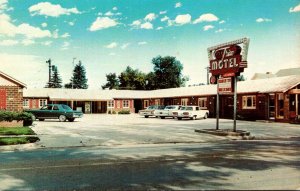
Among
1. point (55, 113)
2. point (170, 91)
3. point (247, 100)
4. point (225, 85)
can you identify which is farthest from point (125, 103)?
point (225, 85)

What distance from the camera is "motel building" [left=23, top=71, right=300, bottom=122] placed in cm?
3488

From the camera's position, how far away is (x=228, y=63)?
22.8 metres

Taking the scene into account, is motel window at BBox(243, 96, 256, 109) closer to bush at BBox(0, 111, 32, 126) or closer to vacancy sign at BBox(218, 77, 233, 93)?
vacancy sign at BBox(218, 77, 233, 93)

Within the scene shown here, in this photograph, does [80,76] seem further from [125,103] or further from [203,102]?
[203,102]

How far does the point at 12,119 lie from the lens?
2600cm

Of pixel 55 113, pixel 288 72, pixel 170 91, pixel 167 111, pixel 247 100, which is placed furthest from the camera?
pixel 288 72

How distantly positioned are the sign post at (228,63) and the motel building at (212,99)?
12.6 metres

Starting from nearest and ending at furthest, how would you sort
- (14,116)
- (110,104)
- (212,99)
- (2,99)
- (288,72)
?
(14,116), (2,99), (212,99), (110,104), (288,72)

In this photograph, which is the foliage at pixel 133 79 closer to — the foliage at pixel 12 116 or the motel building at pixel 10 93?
the motel building at pixel 10 93

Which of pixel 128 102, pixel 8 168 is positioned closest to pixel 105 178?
pixel 8 168

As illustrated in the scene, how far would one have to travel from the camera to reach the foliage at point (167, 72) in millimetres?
109188

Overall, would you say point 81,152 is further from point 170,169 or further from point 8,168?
point 170,169

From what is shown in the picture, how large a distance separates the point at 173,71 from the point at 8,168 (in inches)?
3989

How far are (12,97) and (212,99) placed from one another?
25204 mm
